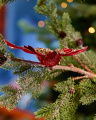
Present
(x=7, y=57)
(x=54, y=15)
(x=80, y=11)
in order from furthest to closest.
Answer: (x=80, y=11) < (x=54, y=15) < (x=7, y=57)

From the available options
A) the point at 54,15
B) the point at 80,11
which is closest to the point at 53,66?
the point at 54,15

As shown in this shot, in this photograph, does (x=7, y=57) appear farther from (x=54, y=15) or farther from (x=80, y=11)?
(x=80, y=11)

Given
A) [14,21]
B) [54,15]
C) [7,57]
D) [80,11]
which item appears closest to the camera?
[7,57]

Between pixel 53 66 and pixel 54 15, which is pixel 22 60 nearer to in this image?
pixel 53 66

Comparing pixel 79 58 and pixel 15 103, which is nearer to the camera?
pixel 15 103

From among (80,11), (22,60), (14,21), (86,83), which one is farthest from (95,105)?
(14,21)

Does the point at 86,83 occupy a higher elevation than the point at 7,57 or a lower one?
lower

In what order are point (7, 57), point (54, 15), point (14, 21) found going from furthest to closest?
point (14, 21)
point (54, 15)
point (7, 57)

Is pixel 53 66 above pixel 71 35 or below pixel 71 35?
above

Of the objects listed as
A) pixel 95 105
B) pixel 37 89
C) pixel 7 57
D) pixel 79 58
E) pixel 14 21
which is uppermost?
pixel 7 57

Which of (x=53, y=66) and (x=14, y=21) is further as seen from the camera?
(x=14, y=21)
